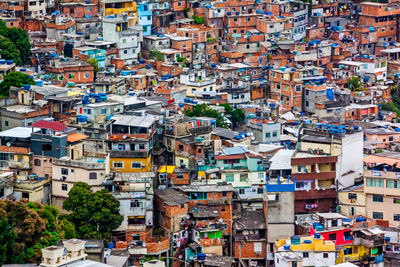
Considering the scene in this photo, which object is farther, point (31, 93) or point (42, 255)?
point (31, 93)

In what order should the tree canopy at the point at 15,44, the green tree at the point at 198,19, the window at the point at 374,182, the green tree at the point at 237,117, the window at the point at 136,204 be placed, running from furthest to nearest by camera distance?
1. the green tree at the point at 198,19
2. the tree canopy at the point at 15,44
3. the green tree at the point at 237,117
4. the window at the point at 374,182
5. the window at the point at 136,204

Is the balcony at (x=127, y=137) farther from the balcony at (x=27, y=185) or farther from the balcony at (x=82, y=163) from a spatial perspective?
the balcony at (x=27, y=185)

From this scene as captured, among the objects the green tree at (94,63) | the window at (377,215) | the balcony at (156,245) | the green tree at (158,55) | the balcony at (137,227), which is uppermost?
the green tree at (94,63)

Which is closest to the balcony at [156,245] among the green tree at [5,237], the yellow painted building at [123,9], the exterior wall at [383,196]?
the green tree at [5,237]

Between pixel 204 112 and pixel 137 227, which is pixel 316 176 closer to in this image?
pixel 137 227

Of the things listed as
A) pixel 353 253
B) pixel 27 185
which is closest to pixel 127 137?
pixel 27 185

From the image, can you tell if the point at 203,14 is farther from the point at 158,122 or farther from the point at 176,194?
the point at 176,194

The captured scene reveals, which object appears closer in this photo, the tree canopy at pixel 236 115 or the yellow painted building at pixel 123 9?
the tree canopy at pixel 236 115

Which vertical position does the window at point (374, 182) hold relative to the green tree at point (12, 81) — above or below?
below

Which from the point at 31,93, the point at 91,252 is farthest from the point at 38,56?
the point at 91,252
